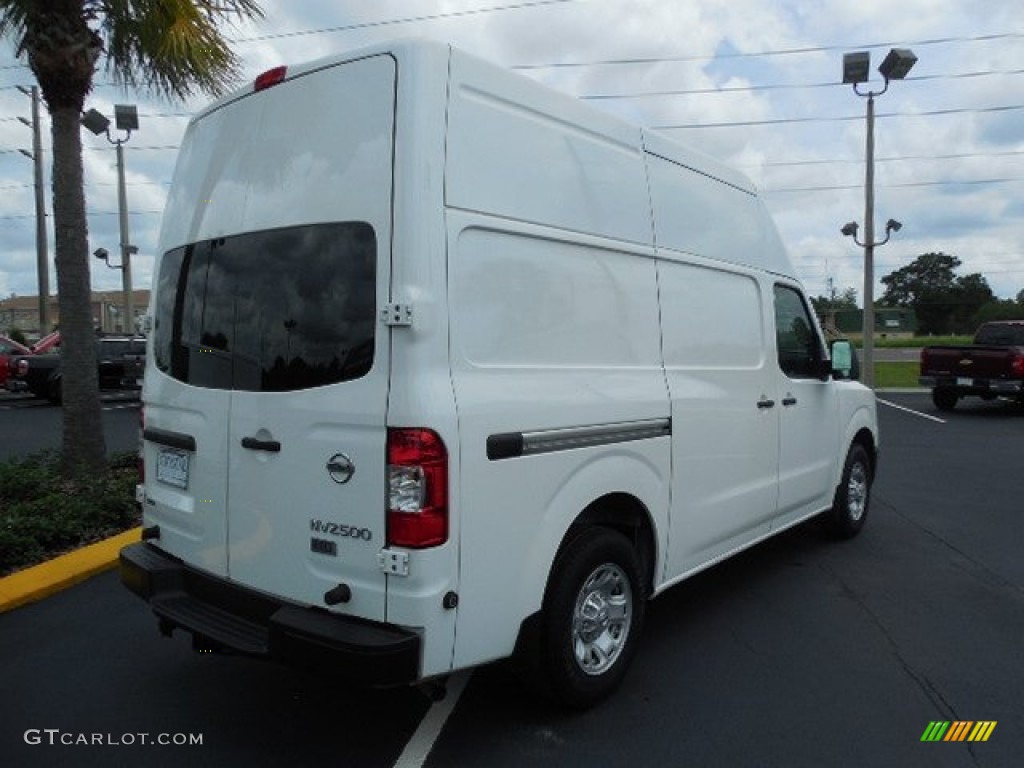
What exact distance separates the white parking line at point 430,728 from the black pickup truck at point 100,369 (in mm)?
15500

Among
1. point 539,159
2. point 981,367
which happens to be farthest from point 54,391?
point 981,367

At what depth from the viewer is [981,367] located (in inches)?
638

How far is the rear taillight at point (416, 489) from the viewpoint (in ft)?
9.00

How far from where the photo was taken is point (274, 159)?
330 cm

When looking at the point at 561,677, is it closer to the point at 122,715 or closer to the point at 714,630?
the point at 714,630

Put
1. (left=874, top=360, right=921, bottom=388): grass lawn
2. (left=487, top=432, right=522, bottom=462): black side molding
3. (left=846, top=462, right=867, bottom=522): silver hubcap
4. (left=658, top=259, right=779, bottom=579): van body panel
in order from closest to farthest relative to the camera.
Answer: (left=487, top=432, right=522, bottom=462): black side molding
(left=658, top=259, right=779, bottom=579): van body panel
(left=846, top=462, right=867, bottom=522): silver hubcap
(left=874, top=360, right=921, bottom=388): grass lawn

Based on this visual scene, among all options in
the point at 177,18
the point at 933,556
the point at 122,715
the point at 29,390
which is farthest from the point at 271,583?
the point at 29,390

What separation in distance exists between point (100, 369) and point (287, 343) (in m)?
16.8

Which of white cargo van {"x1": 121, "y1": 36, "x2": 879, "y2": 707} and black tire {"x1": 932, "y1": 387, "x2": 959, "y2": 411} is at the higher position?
white cargo van {"x1": 121, "y1": 36, "x2": 879, "y2": 707}

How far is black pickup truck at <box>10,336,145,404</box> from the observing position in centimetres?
1769

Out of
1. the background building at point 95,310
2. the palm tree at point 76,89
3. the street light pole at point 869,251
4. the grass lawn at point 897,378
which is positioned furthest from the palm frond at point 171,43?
the background building at point 95,310

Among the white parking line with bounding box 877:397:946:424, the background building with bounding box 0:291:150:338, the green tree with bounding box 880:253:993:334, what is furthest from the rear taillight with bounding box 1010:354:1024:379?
the green tree with bounding box 880:253:993:334

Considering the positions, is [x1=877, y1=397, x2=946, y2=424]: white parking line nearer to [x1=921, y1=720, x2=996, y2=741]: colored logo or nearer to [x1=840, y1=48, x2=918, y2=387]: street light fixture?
[x1=840, y1=48, x2=918, y2=387]: street light fixture

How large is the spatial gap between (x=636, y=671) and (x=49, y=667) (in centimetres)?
284
